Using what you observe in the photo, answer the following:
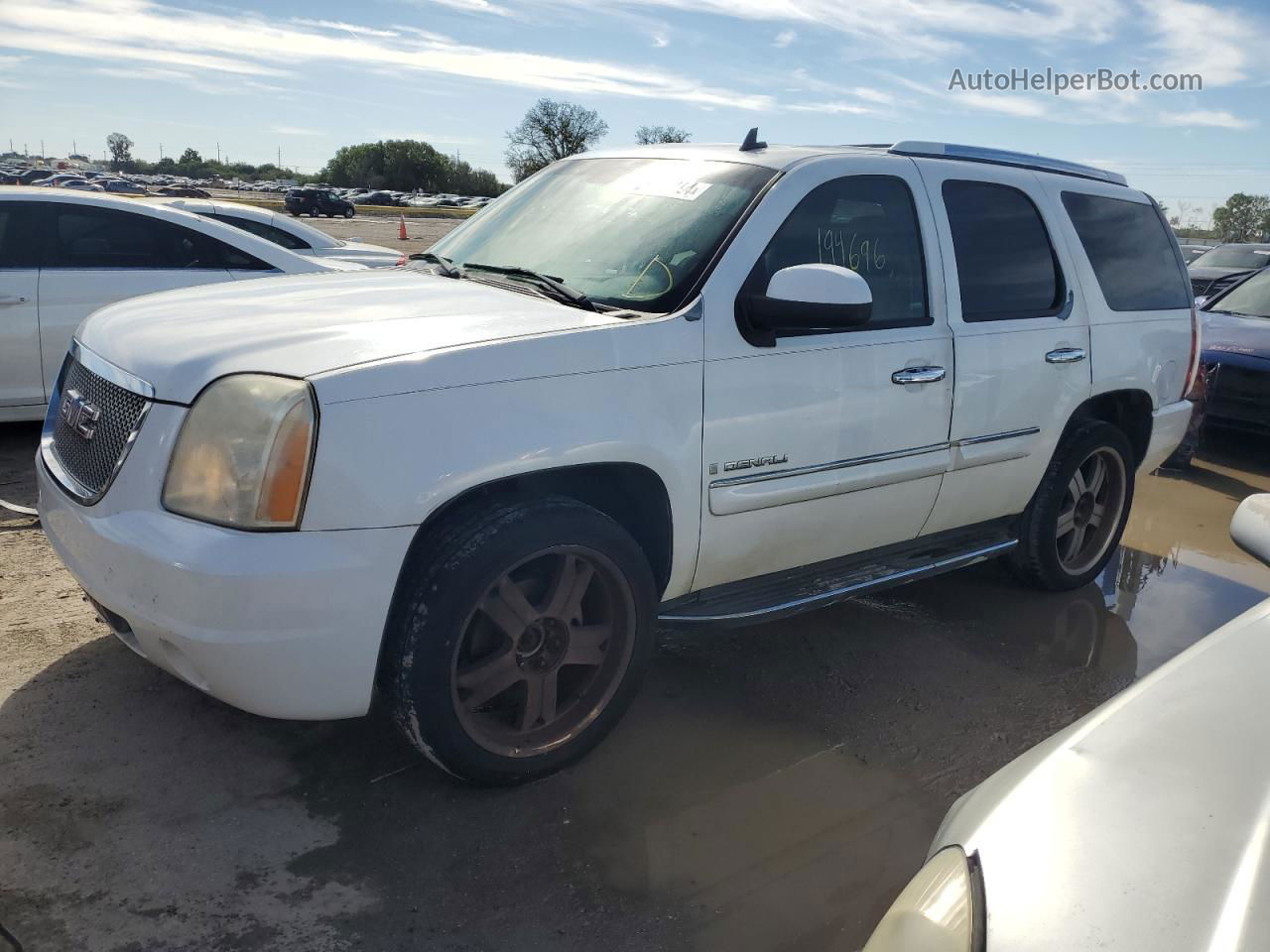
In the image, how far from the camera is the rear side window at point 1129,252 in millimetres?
4770

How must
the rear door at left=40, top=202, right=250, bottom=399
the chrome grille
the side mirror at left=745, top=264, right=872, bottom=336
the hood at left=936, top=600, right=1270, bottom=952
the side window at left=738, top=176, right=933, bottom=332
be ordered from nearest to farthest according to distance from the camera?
the hood at left=936, top=600, right=1270, bottom=952, the chrome grille, the side mirror at left=745, top=264, right=872, bottom=336, the side window at left=738, top=176, right=933, bottom=332, the rear door at left=40, top=202, right=250, bottom=399

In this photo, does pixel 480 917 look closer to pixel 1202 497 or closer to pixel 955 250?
pixel 955 250

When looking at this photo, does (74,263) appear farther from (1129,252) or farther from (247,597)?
(1129,252)

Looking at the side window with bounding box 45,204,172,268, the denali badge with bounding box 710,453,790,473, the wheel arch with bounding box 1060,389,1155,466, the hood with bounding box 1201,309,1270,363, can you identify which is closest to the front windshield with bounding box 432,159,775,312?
the denali badge with bounding box 710,453,790,473

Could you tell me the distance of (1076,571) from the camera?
5094 mm

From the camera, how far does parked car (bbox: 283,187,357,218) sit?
165 ft

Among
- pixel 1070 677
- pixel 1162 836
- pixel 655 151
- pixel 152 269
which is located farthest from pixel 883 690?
pixel 152 269

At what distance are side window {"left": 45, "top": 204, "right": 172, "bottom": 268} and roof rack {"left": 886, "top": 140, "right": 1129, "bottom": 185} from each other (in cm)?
462

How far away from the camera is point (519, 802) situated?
3.06 metres

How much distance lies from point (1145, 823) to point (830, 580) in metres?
2.24

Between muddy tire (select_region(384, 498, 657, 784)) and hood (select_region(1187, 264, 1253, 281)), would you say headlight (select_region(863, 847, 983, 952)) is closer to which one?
muddy tire (select_region(384, 498, 657, 784))

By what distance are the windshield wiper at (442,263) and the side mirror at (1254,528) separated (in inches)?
103

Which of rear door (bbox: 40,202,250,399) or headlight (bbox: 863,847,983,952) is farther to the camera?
rear door (bbox: 40,202,250,399)

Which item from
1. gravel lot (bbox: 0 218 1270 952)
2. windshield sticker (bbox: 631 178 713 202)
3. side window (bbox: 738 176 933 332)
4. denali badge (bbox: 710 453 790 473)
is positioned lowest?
gravel lot (bbox: 0 218 1270 952)
